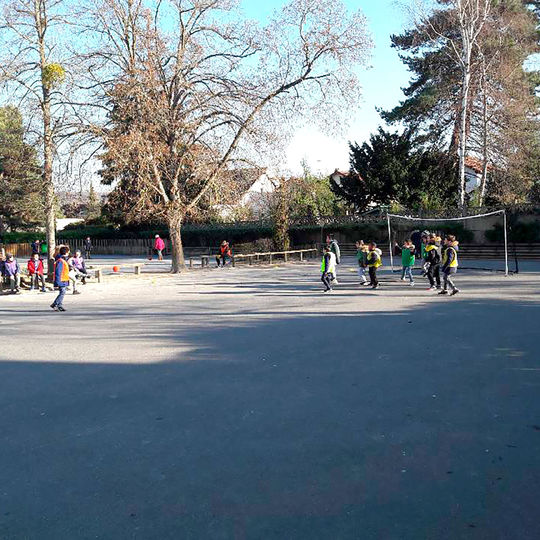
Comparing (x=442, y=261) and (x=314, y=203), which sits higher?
(x=314, y=203)

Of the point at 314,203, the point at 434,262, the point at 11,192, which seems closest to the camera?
the point at 434,262

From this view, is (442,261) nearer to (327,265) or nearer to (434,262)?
(434,262)

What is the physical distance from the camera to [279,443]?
527cm

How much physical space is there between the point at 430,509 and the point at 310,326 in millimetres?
7687

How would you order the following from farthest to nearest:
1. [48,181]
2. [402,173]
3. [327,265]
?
[402,173]
[48,181]
[327,265]

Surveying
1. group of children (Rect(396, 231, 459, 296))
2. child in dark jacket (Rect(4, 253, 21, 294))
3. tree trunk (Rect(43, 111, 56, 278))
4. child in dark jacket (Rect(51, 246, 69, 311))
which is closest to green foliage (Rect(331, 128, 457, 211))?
group of children (Rect(396, 231, 459, 296))

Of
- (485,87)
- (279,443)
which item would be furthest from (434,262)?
(485,87)

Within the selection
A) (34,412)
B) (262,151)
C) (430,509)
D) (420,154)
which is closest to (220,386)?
(34,412)

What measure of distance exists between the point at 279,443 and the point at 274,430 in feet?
1.13

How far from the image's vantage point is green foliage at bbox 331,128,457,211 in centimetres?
3891

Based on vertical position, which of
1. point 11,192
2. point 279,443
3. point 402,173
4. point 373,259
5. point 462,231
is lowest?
point 279,443

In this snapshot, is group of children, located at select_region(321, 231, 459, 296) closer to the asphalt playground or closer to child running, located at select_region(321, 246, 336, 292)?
child running, located at select_region(321, 246, 336, 292)

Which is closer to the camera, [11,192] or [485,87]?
[485,87]

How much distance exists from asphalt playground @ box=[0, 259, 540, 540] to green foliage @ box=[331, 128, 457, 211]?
2821cm
